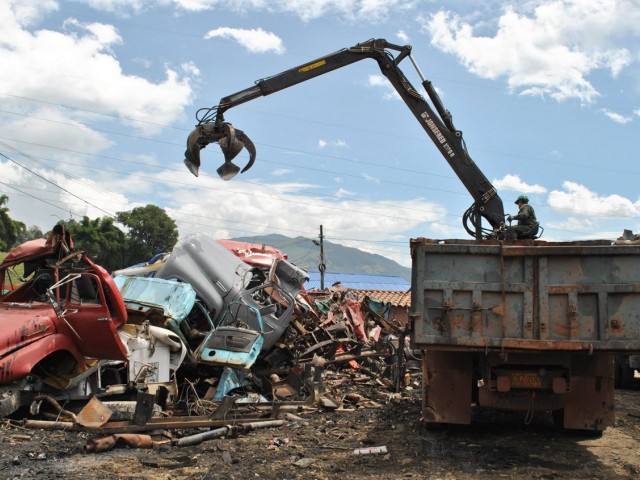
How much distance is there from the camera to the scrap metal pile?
23.3 ft

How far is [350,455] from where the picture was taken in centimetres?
619

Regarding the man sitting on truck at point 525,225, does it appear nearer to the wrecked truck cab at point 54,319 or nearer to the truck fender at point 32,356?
the wrecked truck cab at point 54,319

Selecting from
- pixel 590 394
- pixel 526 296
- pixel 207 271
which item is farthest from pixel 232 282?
pixel 590 394

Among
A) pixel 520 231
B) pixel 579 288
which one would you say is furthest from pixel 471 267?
pixel 520 231

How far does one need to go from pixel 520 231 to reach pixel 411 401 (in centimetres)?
309

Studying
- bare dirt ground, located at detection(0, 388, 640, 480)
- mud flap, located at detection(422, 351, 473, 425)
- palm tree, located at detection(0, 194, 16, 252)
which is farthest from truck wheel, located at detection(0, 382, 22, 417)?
palm tree, located at detection(0, 194, 16, 252)

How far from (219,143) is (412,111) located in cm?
335

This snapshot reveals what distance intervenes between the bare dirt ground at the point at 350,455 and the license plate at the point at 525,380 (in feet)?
2.15

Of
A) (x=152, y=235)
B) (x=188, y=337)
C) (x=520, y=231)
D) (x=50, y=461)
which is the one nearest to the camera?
(x=50, y=461)

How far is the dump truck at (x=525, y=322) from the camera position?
5.87m

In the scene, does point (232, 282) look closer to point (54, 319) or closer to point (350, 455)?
point (54, 319)

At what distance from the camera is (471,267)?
6.12 m

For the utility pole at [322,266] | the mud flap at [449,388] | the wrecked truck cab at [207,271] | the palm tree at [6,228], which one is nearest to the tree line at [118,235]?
the palm tree at [6,228]

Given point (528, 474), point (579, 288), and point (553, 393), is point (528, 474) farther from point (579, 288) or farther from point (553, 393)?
point (579, 288)
